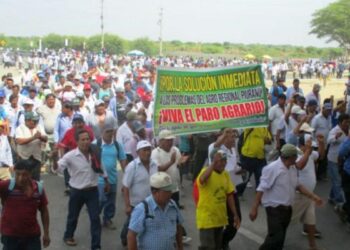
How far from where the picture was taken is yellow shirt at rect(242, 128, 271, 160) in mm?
8258

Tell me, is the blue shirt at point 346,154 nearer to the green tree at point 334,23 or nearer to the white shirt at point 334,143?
the white shirt at point 334,143

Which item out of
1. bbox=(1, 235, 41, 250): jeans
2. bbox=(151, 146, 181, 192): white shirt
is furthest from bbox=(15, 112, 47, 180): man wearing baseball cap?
bbox=(1, 235, 41, 250): jeans

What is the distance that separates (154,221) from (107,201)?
3.32 m

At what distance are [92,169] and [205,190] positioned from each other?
1530 millimetres

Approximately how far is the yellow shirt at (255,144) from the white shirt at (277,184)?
2.49m

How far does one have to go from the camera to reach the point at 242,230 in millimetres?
7391

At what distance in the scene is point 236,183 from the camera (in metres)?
6.62

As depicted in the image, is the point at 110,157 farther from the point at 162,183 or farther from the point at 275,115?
the point at 275,115

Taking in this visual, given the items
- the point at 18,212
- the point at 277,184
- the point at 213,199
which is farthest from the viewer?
the point at 277,184

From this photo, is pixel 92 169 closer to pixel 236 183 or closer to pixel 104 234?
pixel 104 234

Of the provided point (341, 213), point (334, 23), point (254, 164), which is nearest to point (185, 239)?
point (254, 164)

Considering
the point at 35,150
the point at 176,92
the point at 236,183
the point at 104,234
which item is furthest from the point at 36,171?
the point at 236,183

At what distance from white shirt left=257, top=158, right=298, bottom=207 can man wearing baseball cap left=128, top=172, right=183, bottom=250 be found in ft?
6.39

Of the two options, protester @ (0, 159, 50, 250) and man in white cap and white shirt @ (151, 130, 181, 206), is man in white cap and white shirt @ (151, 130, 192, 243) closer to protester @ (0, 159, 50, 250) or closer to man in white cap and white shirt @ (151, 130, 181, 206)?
man in white cap and white shirt @ (151, 130, 181, 206)
